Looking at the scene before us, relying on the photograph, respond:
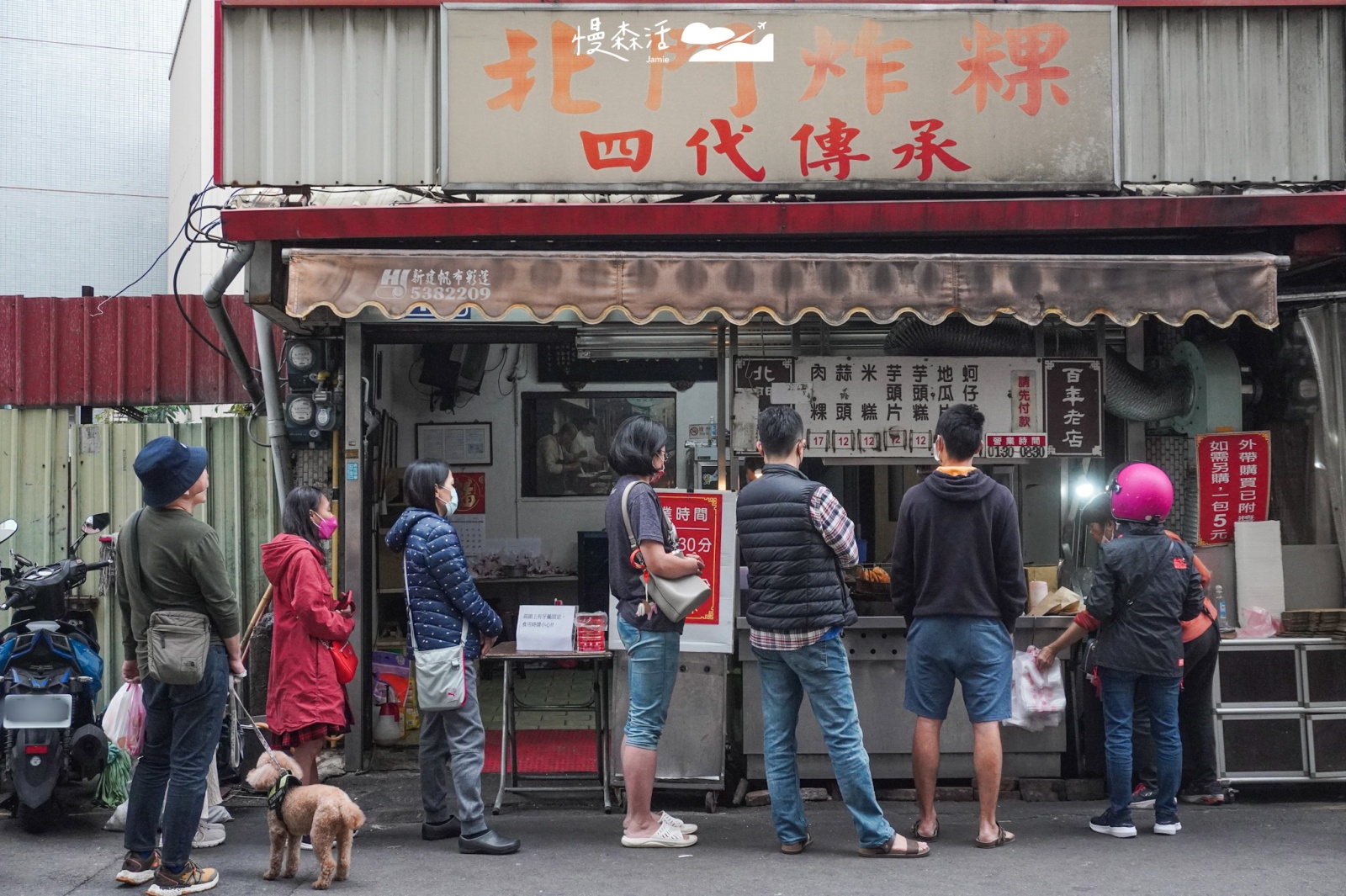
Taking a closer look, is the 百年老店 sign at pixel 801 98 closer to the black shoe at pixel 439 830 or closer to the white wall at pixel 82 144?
the black shoe at pixel 439 830

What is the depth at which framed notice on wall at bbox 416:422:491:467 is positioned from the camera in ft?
36.9

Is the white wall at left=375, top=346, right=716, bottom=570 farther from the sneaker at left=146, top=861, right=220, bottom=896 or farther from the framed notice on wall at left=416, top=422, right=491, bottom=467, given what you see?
the sneaker at left=146, top=861, right=220, bottom=896

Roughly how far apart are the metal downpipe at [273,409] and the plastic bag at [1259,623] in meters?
6.02

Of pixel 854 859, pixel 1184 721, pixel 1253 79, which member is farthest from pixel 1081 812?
pixel 1253 79

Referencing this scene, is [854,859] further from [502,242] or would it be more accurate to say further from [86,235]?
[86,235]

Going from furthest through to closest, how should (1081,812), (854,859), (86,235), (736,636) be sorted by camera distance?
(86,235) → (736,636) → (1081,812) → (854,859)

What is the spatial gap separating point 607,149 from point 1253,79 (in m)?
4.06

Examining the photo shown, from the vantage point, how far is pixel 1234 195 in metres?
6.64

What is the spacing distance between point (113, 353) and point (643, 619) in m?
5.29

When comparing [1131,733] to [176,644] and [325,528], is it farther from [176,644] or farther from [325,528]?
[176,644]

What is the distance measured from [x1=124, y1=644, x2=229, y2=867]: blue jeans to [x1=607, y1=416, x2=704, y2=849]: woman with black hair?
1.87m

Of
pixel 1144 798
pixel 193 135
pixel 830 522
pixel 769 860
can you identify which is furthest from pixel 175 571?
pixel 193 135

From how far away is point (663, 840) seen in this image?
555 cm

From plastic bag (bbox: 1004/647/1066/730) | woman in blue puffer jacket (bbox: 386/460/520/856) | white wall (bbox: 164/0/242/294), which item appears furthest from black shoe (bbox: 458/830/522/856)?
white wall (bbox: 164/0/242/294)
